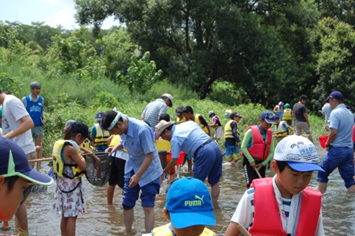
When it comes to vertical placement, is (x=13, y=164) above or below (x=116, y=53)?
below

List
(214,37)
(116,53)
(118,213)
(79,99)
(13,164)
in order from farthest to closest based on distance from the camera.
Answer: (214,37)
(116,53)
(79,99)
(118,213)
(13,164)

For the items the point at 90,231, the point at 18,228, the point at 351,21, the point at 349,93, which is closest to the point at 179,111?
the point at 90,231

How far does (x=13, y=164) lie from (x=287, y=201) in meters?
1.75

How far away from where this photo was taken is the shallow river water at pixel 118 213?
7242 millimetres

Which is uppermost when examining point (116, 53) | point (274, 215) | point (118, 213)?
point (116, 53)

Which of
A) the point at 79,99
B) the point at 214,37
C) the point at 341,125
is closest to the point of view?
the point at 341,125

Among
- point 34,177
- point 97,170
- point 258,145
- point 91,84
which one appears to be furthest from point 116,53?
point 34,177

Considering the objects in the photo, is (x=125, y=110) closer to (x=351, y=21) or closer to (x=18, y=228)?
(x=18, y=228)

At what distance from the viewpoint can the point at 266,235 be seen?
3.12 meters

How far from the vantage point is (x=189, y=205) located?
2760mm

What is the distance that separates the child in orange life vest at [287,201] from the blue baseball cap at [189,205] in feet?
1.50

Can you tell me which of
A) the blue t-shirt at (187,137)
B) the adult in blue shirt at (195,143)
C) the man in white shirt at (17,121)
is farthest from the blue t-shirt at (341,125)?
the man in white shirt at (17,121)

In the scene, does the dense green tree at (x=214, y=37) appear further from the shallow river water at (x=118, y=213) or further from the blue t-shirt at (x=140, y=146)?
the blue t-shirt at (x=140, y=146)

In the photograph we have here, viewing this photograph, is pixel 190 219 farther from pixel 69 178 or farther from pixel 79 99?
pixel 79 99
